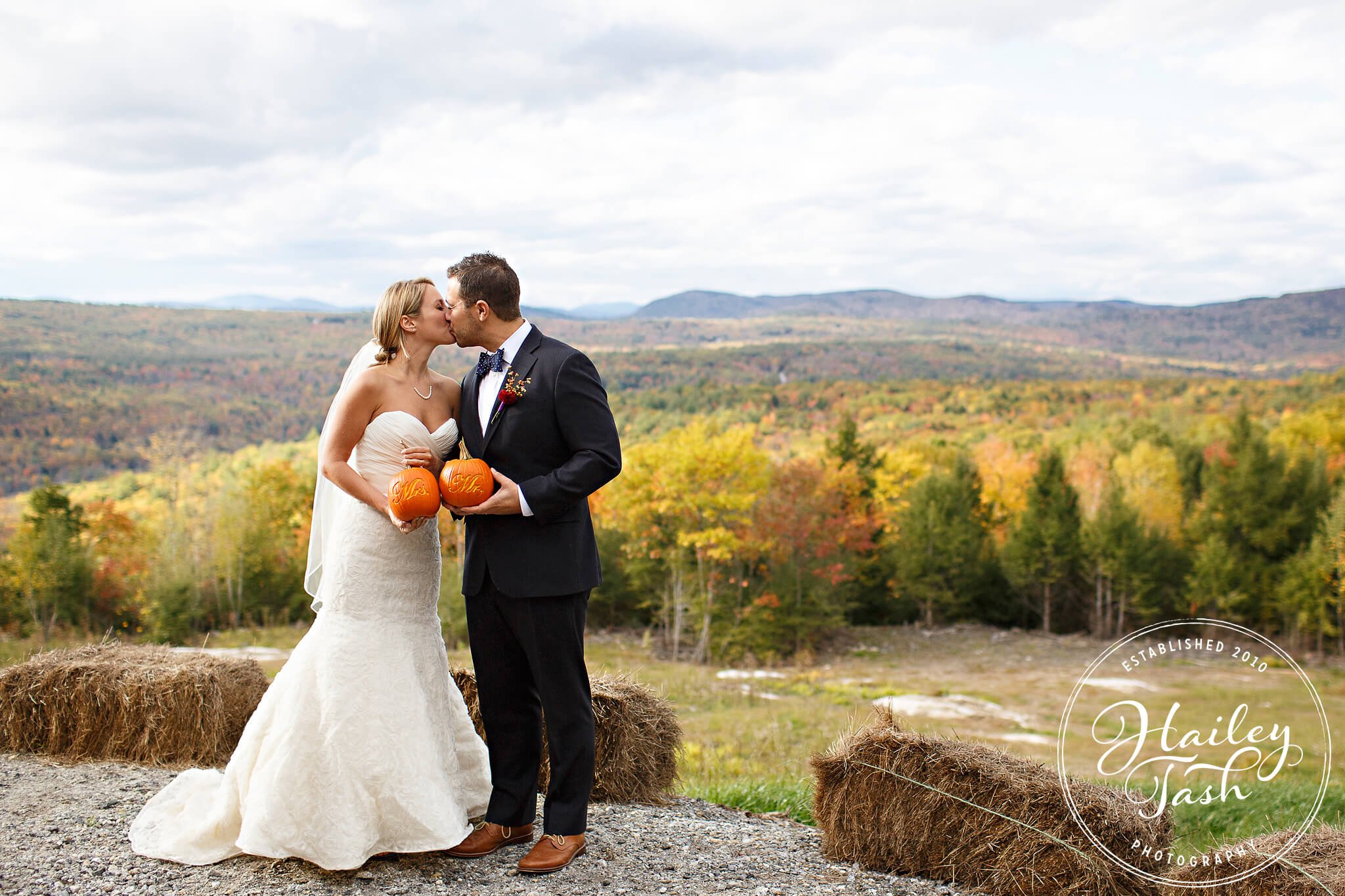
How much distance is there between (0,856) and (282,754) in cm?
171

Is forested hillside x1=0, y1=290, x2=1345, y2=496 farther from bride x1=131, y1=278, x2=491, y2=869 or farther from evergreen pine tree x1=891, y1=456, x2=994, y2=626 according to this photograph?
bride x1=131, y1=278, x2=491, y2=869

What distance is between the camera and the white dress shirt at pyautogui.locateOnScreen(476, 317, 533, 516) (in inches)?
183

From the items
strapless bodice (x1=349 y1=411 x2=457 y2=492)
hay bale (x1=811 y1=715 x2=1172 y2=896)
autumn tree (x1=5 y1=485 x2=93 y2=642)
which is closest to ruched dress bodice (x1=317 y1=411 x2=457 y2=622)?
strapless bodice (x1=349 y1=411 x2=457 y2=492)

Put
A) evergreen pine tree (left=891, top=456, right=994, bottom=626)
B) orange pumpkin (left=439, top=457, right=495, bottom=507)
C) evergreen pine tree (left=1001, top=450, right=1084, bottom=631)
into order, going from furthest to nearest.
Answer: evergreen pine tree (left=1001, top=450, right=1084, bottom=631) < evergreen pine tree (left=891, top=456, right=994, bottom=626) < orange pumpkin (left=439, top=457, right=495, bottom=507)

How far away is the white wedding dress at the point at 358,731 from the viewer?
4.45 metres

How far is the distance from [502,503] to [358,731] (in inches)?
52.7

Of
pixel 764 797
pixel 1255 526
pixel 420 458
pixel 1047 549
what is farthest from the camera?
pixel 1255 526

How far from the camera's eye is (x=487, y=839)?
4.84 meters

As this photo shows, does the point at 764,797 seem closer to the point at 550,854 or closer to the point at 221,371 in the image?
the point at 550,854

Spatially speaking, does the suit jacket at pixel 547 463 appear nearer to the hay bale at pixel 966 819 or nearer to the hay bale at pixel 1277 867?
the hay bale at pixel 966 819

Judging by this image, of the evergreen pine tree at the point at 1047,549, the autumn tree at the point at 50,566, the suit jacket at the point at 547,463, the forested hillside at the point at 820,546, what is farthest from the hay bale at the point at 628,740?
the evergreen pine tree at the point at 1047,549

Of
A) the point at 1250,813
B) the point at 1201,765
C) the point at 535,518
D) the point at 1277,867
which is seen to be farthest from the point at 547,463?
the point at 1250,813

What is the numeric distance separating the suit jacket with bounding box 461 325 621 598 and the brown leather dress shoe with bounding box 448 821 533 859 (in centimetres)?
132

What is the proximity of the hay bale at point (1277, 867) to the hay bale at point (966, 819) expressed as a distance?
0.24 meters
